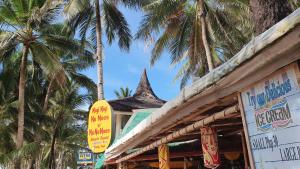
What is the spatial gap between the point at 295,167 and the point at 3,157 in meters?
15.1

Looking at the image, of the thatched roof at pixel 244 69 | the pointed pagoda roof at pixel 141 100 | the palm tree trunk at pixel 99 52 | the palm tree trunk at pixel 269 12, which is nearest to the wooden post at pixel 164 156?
the thatched roof at pixel 244 69

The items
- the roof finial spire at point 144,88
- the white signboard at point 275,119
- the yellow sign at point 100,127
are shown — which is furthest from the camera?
the roof finial spire at point 144,88

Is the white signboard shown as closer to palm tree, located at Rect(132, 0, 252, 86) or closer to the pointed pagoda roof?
palm tree, located at Rect(132, 0, 252, 86)

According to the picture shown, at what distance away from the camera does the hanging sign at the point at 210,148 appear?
3.83 meters

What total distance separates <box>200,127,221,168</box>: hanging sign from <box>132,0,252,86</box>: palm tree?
30.8 ft

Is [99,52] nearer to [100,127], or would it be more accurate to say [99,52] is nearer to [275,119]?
[100,127]

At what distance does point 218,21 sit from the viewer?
1514 cm

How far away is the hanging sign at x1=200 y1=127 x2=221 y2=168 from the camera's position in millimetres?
3831

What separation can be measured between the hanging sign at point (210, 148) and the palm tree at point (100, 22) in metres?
11.9

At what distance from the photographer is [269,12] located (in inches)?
185

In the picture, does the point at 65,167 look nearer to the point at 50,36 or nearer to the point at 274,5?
the point at 50,36

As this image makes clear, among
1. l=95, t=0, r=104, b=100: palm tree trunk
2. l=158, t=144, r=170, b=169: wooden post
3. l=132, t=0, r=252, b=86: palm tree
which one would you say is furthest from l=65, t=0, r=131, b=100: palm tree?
l=158, t=144, r=170, b=169: wooden post

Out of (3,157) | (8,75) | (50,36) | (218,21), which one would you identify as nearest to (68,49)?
(50,36)

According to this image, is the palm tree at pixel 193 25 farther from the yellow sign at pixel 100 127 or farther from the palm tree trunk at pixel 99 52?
the yellow sign at pixel 100 127
